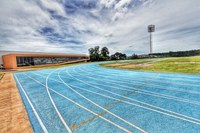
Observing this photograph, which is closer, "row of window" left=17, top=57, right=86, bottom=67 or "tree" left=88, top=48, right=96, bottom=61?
"row of window" left=17, top=57, right=86, bottom=67

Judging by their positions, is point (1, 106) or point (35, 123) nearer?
point (35, 123)

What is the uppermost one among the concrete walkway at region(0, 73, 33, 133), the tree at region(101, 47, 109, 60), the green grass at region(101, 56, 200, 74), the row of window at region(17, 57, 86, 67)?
the tree at region(101, 47, 109, 60)

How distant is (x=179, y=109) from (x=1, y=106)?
9596 mm

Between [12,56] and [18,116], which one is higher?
[12,56]

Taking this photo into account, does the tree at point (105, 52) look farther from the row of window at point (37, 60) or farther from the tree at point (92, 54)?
the row of window at point (37, 60)

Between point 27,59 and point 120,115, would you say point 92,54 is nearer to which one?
point 27,59

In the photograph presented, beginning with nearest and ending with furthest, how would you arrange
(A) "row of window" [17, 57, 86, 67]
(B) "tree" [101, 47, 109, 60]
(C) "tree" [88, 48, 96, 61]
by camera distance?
(A) "row of window" [17, 57, 86, 67]
(C) "tree" [88, 48, 96, 61]
(B) "tree" [101, 47, 109, 60]

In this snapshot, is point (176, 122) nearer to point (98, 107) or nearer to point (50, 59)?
point (98, 107)

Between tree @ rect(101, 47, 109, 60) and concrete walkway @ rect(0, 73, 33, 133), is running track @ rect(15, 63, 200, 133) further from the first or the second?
tree @ rect(101, 47, 109, 60)

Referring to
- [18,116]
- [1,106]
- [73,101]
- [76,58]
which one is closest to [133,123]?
[73,101]

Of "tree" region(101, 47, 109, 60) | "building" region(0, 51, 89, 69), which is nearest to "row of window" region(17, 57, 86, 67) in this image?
"building" region(0, 51, 89, 69)

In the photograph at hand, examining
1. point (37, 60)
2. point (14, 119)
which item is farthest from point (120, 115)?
point (37, 60)

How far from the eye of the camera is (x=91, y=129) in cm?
381

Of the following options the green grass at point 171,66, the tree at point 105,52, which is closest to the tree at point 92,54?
the tree at point 105,52
